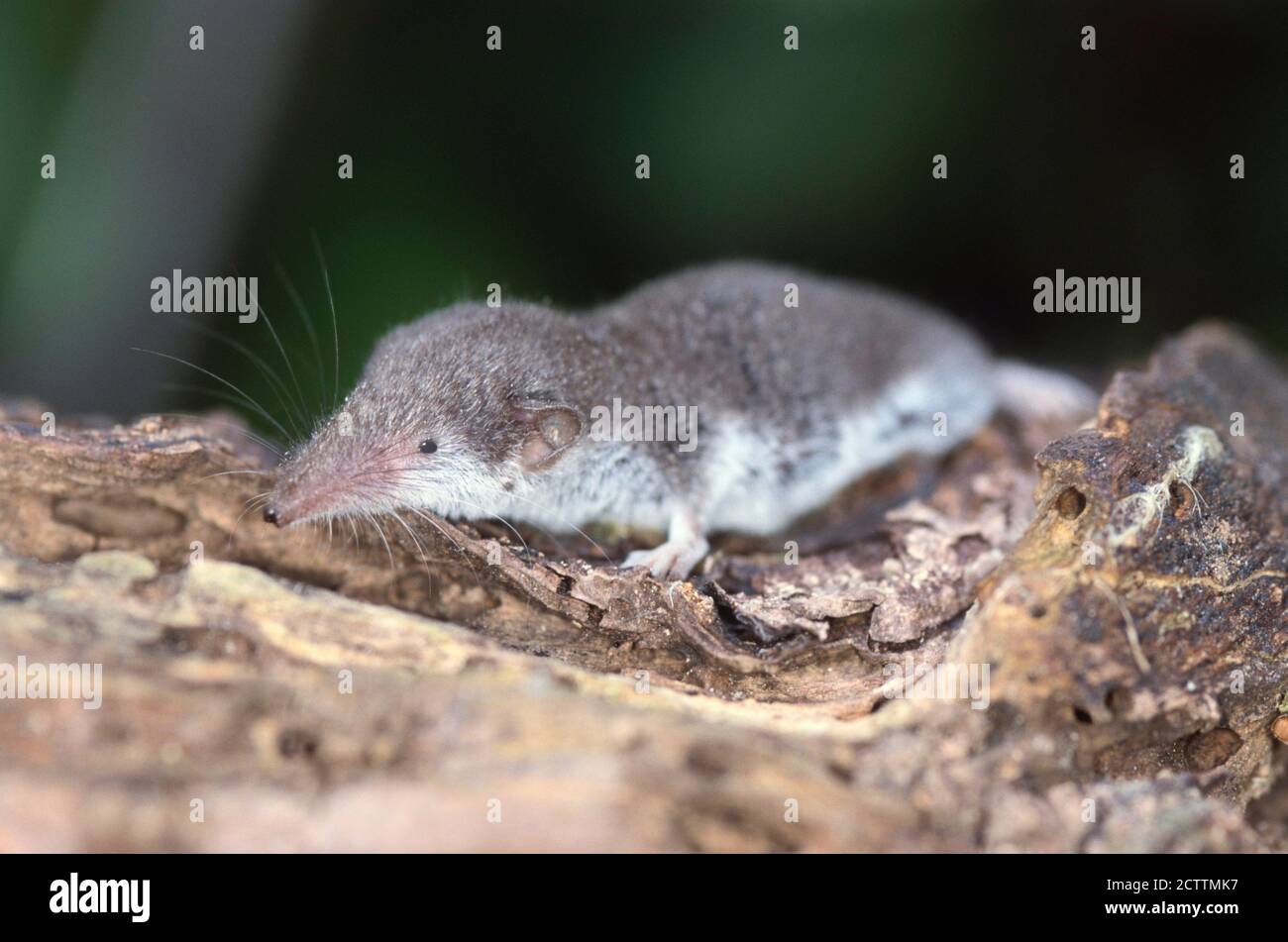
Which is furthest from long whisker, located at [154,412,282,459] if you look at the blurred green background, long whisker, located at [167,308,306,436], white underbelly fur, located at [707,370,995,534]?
white underbelly fur, located at [707,370,995,534]

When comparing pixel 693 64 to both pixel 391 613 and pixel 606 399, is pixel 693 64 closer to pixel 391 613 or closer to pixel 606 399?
pixel 606 399

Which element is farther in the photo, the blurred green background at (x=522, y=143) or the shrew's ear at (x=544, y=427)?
the blurred green background at (x=522, y=143)

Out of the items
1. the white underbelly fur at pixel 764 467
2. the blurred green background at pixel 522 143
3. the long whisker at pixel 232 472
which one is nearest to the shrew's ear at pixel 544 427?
the white underbelly fur at pixel 764 467

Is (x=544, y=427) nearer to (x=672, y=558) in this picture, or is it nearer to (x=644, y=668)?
(x=672, y=558)

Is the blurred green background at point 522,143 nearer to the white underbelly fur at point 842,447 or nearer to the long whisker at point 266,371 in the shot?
the long whisker at point 266,371

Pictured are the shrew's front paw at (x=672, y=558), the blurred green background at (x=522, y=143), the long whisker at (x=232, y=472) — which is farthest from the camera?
the blurred green background at (x=522, y=143)

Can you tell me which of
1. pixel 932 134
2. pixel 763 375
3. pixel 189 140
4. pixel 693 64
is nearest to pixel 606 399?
pixel 763 375
